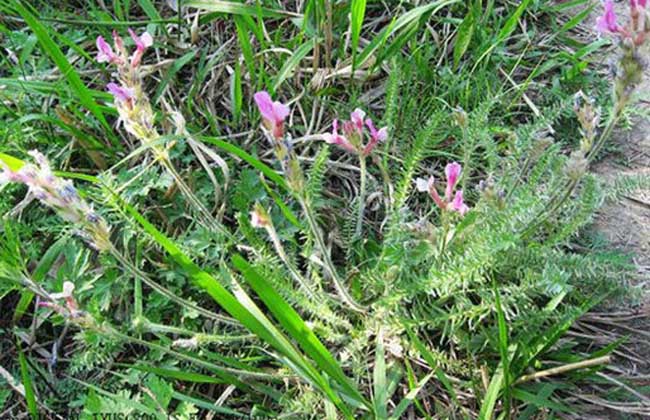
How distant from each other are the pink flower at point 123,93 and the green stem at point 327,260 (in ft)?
1.54

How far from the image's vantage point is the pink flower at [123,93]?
1.56 meters

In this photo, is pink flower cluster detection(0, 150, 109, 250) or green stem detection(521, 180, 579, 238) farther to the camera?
green stem detection(521, 180, 579, 238)

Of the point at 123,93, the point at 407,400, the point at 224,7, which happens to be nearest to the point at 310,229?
the point at 407,400

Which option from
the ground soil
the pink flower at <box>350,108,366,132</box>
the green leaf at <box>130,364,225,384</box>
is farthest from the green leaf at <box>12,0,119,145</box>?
the ground soil

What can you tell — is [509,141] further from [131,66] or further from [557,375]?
[131,66]

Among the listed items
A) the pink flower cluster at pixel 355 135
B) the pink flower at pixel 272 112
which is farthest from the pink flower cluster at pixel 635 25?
the pink flower at pixel 272 112

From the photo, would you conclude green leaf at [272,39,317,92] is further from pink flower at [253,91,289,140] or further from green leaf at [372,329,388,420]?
green leaf at [372,329,388,420]

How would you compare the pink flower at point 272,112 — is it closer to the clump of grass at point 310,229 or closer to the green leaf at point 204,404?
the clump of grass at point 310,229

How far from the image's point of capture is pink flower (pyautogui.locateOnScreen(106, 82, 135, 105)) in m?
1.56

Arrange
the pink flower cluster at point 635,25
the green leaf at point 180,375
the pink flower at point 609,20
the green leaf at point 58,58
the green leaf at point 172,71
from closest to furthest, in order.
A: the pink flower cluster at point 635,25, the pink flower at point 609,20, the green leaf at point 180,375, the green leaf at point 58,58, the green leaf at point 172,71

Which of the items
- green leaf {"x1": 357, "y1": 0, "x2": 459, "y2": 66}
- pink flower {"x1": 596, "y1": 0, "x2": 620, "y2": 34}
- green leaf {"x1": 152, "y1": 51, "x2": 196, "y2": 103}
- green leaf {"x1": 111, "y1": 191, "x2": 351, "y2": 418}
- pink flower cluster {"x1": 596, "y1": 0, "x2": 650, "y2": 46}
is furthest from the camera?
green leaf {"x1": 152, "y1": 51, "x2": 196, "y2": 103}

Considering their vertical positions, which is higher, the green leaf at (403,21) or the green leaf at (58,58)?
the green leaf at (58,58)

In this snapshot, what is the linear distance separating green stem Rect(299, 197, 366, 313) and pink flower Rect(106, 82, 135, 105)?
471mm

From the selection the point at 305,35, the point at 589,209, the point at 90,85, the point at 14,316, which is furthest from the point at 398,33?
the point at 14,316
